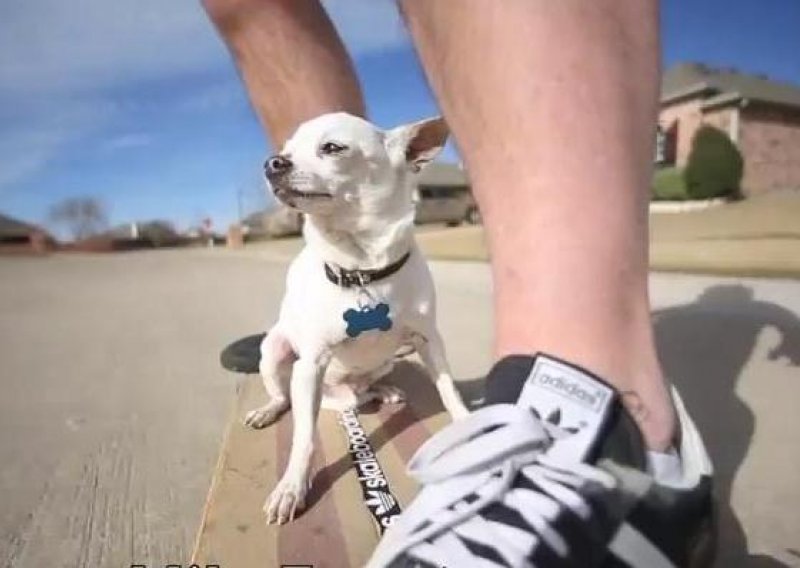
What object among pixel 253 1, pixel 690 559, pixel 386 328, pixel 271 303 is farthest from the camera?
pixel 271 303

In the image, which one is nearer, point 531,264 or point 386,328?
point 531,264

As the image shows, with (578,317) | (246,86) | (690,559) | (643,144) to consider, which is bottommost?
(690,559)

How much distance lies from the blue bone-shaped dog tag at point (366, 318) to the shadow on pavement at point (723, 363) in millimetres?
366

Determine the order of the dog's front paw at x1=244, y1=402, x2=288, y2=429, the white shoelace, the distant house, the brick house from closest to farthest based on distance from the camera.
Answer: the white shoelace
the dog's front paw at x1=244, y1=402, x2=288, y2=429
the brick house
the distant house

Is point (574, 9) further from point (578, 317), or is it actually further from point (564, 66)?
point (578, 317)

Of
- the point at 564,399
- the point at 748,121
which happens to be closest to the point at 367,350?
the point at 564,399

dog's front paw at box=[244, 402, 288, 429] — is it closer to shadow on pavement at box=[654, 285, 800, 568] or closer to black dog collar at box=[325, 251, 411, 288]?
black dog collar at box=[325, 251, 411, 288]

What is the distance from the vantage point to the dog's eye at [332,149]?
74 centimetres

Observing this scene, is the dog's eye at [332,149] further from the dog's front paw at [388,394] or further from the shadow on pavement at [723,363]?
the shadow on pavement at [723,363]

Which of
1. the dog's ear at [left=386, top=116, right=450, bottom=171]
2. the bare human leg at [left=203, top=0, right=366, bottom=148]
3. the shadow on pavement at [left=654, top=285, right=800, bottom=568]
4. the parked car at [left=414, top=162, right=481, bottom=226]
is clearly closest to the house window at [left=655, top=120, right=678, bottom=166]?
the parked car at [left=414, top=162, right=481, bottom=226]

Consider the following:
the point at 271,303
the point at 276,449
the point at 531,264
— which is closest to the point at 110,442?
the point at 276,449

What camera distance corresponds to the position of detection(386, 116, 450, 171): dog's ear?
77 centimetres

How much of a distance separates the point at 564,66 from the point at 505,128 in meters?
0.05

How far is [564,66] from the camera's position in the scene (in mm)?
383
